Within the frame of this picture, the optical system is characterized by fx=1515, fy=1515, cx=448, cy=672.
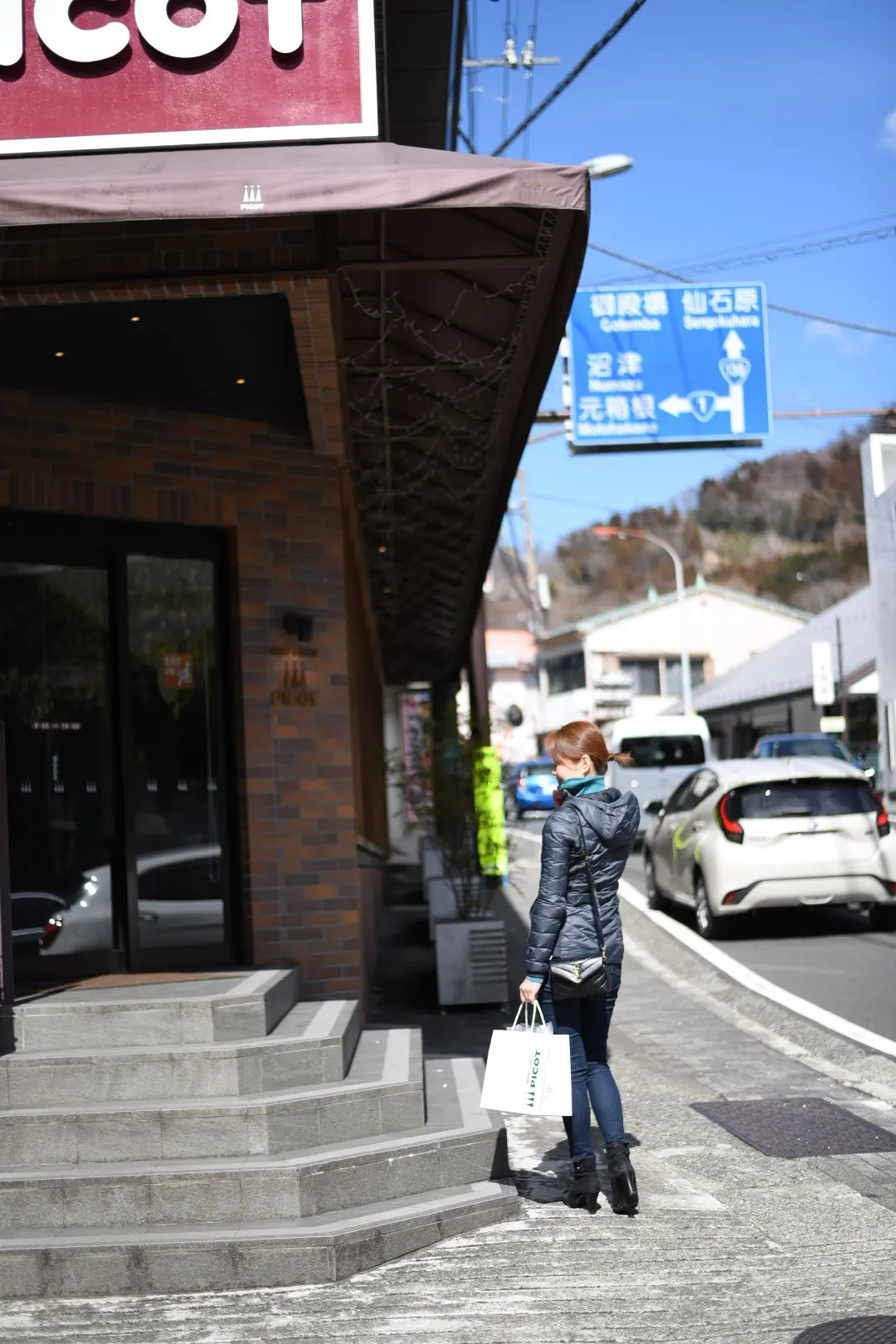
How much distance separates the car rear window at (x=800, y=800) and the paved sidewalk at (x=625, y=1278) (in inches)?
280

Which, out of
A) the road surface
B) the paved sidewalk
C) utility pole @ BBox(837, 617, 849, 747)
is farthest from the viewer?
utility pole @ BBox(837, 617, 849, 747)

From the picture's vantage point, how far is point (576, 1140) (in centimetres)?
553

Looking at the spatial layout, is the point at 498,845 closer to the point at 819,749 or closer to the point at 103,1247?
the point at 103,1247

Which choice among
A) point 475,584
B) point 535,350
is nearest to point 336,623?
point 535,350

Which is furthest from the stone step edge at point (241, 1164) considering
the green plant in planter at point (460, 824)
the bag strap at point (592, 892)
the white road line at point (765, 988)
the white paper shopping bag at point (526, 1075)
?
the green plant in planter at point (460, 824)

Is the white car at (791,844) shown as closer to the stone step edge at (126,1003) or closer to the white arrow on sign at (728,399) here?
the white arrow on sign at (728,399)

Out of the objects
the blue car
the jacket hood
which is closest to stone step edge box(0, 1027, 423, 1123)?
the jacket hood

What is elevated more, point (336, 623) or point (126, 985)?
point (336, 623)

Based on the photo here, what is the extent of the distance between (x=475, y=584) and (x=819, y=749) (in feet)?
48.0

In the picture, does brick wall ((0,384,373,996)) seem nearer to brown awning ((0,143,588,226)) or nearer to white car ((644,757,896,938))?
brown awning ((0,143,588,226))

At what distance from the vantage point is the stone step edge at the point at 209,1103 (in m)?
5.32

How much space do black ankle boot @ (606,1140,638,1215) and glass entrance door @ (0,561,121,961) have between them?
3.50 meters

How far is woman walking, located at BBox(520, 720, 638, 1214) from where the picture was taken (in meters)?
5.48

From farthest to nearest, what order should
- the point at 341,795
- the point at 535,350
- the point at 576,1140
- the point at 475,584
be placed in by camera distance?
the point at 475,584, the point at 341,795, the point at 535,350, the point at 576,1140
